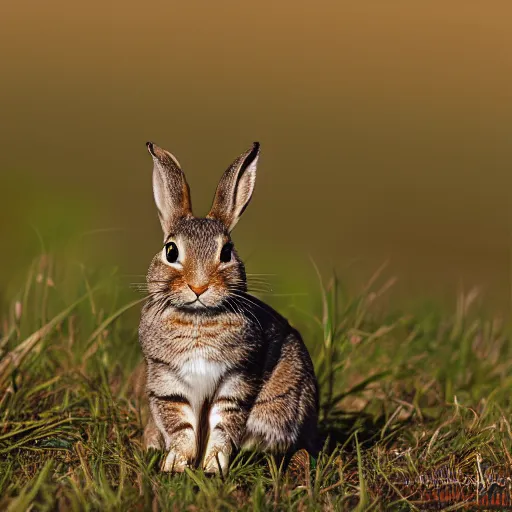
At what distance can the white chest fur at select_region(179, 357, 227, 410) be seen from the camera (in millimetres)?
5047

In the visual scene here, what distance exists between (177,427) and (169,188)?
1304 mm

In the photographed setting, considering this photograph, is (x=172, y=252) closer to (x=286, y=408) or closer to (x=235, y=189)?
(x=235, y=189)

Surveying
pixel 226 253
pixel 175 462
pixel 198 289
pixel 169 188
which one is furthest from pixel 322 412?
pixel 169 188

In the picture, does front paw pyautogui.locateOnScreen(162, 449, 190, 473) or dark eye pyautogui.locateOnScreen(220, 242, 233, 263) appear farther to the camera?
dark eye pyautogui.locateOnScreen(220, 242, 233, 263)

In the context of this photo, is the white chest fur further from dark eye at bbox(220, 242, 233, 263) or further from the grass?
dark eye at bbox(220, 242, 233, 263)

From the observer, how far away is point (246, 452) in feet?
17.2

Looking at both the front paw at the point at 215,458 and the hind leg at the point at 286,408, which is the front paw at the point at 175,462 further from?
the hind leg at the point at 286,408

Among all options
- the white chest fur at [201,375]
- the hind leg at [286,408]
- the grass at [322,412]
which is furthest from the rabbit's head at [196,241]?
the hind leg at [286,408]

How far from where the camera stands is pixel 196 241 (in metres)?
5.04

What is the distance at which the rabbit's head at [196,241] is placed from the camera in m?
4.93

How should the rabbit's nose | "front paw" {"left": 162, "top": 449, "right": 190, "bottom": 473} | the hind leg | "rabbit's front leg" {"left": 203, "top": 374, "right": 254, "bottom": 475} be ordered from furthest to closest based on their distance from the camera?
the hind leg → "rabbit's front leg" {"left": 203, "top": 374, "right": 254, "bottom": 475} → "front paw" {"left": 162, "top": 449, "right": 190, "bottom": 473} → the rabbit's nose

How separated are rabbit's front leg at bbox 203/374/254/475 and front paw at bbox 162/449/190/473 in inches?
4.5

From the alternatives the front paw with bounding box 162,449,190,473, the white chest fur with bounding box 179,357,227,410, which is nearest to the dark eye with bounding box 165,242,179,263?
the white chest fur with bounding box 179,357,227,410

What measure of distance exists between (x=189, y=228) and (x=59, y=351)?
152 centimetres
